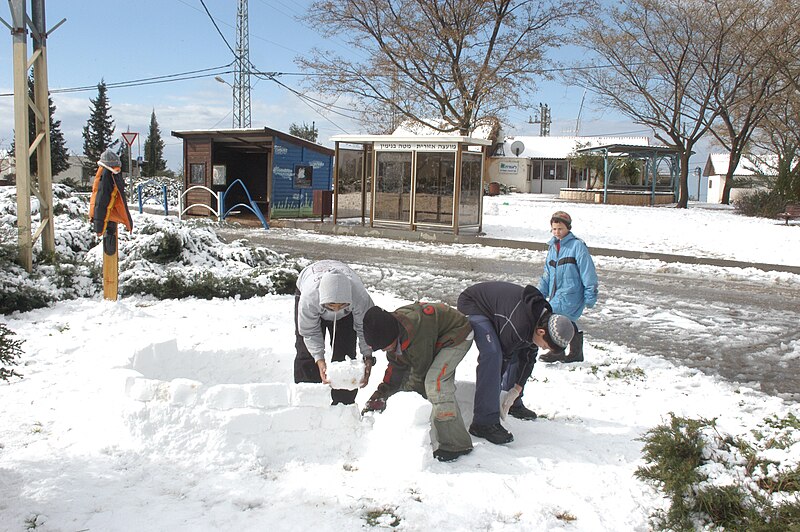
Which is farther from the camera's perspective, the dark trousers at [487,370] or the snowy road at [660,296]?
the snowy road at [660,296]

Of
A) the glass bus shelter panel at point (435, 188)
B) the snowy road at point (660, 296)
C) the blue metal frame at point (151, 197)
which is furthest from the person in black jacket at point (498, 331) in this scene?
the blue metal frame at point (151, 197)

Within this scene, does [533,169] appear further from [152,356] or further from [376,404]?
[376,404]

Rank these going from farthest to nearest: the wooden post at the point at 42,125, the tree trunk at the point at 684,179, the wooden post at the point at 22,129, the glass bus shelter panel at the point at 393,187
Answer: the tree trunk at the point at 684,179, the glass bus shelter panel at the point at 393,187, the wooden post at the point at 42,125, the wooden post at the point at 22,129

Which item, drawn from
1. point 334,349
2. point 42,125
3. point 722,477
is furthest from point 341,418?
point 42,125

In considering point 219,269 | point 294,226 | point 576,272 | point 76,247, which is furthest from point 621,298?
point 294,226

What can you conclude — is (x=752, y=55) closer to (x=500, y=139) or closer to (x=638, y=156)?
(x=638, y=156)

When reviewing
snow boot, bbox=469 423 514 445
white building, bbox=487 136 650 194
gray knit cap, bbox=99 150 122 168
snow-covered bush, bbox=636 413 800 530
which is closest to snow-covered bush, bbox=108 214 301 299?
gray knit cap, bbox=99 150 122 168

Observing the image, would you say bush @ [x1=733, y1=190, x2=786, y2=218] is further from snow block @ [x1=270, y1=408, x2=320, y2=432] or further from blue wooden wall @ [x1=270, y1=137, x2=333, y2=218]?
snow block @ [x1=270, y1=408, x2=320, y2=432]

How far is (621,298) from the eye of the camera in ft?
35.0

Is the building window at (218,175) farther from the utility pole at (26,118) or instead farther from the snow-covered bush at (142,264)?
the utility pole at (26,118)

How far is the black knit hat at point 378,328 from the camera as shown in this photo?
4.04 meters

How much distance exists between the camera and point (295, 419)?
4.42 metres

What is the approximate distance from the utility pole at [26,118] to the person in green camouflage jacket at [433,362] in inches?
247

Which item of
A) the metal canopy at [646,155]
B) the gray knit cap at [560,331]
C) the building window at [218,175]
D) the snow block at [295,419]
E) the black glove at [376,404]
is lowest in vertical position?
the snow block at [295,419]
